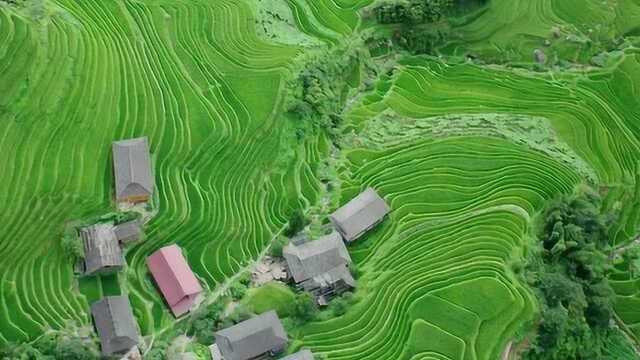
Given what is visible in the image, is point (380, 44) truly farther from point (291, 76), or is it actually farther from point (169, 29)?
point (169, 29)

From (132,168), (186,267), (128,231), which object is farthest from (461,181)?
(128,231)

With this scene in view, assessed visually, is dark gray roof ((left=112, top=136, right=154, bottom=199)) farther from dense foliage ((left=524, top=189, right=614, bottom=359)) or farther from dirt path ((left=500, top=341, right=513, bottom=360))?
dense foliage ((left=524, top=189, right=614, bottom=359))

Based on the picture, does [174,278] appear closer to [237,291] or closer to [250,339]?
[237,291]

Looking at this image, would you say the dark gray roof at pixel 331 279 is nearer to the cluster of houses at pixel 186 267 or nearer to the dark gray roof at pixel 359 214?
the cluster of houses at pixel 186 267

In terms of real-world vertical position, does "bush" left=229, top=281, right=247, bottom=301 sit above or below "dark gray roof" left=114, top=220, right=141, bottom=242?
below

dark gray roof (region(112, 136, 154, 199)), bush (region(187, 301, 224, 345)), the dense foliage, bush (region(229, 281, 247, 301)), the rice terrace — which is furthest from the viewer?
dark gray roof (region(112, 136, 154, 199))

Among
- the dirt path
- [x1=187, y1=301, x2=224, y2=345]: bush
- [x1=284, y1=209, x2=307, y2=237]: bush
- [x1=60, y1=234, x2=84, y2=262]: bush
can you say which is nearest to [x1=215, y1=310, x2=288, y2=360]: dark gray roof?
[x1=187, y1=301, x2=224, y2=345]: bush
